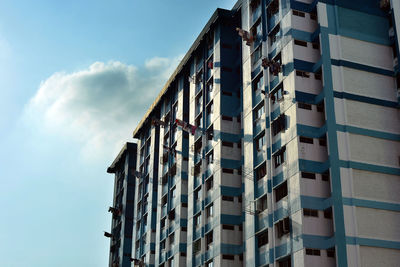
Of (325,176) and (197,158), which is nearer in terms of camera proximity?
(325,176)

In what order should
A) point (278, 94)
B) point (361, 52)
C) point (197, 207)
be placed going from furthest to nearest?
point (197, 207)
point (278, 94)
point (361, 52)

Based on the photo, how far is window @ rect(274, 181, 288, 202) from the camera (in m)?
52.6

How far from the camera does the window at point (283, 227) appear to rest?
164 ft

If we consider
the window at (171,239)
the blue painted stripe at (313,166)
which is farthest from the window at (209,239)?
the blue painted stripe at (313,166)

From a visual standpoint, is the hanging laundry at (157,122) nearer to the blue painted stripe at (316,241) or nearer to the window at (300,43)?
the window at (300,43)

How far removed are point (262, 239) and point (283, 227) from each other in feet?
17.1

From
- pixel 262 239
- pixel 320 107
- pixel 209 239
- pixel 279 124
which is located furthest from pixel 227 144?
pixel 320 107

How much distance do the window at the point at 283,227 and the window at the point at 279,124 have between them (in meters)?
8.68

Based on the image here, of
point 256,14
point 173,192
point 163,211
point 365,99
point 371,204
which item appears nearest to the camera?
point 371,204

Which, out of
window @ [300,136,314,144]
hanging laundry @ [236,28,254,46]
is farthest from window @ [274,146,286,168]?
hanging laundry @ [236,28,254,46]

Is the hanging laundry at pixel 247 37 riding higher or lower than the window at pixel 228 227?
higher

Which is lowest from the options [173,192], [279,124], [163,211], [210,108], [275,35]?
[163,211]

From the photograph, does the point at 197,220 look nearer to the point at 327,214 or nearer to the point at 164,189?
the point at 164,189

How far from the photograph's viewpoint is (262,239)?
54969 millimetres
